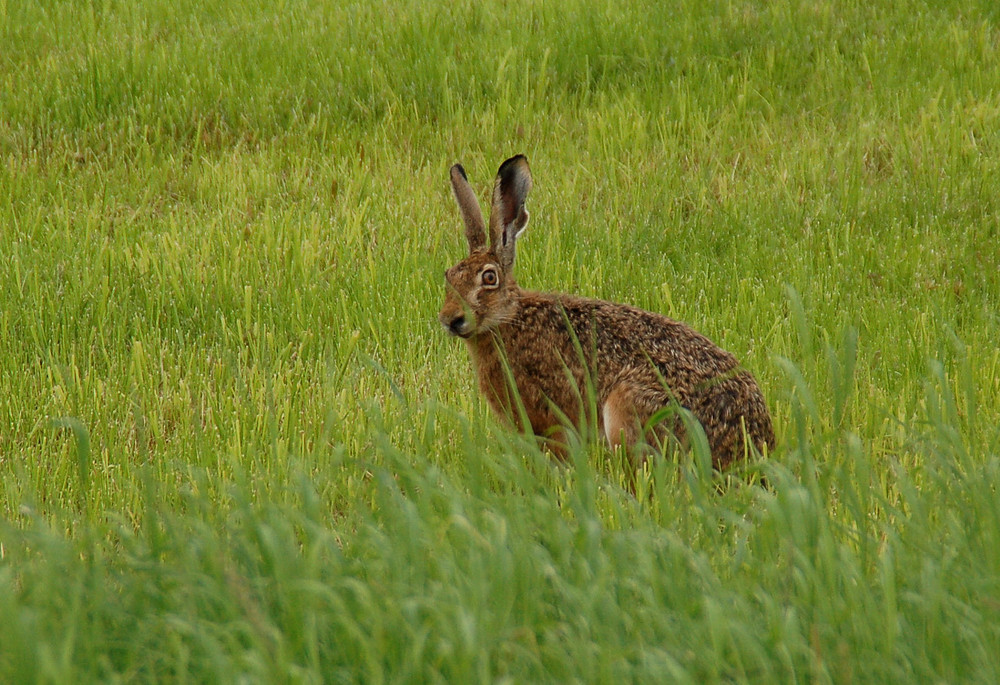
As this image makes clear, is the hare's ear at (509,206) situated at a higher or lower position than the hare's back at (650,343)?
higher

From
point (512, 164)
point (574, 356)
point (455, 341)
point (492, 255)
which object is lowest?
point (455, 341)

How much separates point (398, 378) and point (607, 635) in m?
3.29

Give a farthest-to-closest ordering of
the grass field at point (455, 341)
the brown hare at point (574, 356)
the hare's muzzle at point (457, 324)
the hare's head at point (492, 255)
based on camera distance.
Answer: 1. the hare's head at point (492, 255)
2. the hare's muzzle at point (457, 324)
3. the brown hare at point (574, 356)
4. the grass field at point (455, 341)

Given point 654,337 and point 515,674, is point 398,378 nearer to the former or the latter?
point 654,337

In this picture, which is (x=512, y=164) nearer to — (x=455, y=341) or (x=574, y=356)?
(x=574, y=356)

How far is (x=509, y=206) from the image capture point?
18.5 feet

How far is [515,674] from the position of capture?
2.42 m

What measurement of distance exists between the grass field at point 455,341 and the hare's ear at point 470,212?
0.64 m

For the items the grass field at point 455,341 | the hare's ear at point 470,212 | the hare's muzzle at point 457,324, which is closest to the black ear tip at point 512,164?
the hare's ear at point 470,212

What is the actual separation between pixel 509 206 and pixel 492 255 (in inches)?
9.6

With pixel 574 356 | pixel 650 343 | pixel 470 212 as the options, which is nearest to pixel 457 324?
pixel 574 356

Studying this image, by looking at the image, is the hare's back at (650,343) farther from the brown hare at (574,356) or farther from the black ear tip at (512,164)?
the black ear tip at (512,164)

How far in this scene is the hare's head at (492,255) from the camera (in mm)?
5426

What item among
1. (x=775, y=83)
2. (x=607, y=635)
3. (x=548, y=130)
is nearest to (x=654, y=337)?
(x=607, y=635)
